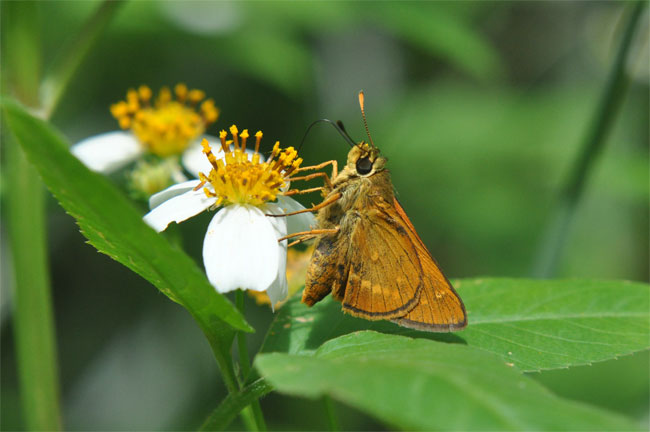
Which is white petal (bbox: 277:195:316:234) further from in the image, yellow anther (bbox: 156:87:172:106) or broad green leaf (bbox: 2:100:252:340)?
yellow anther (bbox: 156:87:172:106)

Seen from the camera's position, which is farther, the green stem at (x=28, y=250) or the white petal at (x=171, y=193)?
the green stem at (x=28, y=250)

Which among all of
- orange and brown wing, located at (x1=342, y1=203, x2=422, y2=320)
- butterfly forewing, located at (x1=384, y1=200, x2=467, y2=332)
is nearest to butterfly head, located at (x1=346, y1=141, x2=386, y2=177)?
orange and brown wing, located at (x1=342, y1=203, x2=422, y2=320)

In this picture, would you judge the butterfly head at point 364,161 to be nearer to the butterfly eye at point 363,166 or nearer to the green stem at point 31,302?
the butterfly eye at point 363,166

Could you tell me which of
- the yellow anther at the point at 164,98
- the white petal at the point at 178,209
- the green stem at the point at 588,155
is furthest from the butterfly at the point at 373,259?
the yellow anther at the point at 164,98

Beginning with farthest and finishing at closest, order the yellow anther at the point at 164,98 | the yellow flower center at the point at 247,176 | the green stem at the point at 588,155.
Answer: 1. the yellow anther at the point at 164,98
2. the green stem at the point at 588,155
3. the yellow flower center at the point at 247,176

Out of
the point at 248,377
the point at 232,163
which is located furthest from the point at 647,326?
the point at 232,163

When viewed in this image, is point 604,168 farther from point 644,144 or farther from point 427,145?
point 427,145
